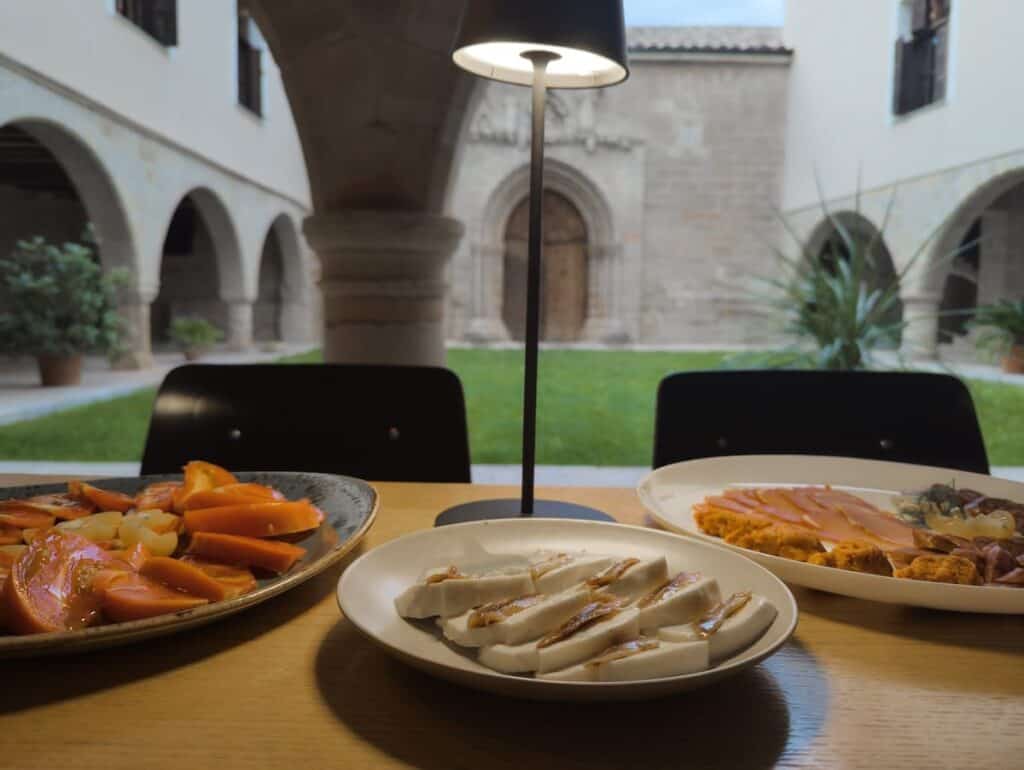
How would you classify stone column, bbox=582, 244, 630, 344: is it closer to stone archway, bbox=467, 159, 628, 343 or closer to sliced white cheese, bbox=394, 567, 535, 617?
stone archway, bbox=467, 159, 628, 343

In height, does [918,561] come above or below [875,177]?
below

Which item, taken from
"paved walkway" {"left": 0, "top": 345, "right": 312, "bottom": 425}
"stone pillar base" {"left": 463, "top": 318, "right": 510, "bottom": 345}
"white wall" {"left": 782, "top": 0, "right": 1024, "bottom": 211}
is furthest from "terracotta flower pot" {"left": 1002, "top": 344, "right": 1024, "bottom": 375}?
"paved walkway" {"left": 0, "top": 345, "right": 312, "bottom": 425}

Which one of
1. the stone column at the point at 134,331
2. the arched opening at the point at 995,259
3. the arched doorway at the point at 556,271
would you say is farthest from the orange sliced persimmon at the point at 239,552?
the arched doorway at the point at 556,271

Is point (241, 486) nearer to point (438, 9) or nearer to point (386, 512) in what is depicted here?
point (386, 512)

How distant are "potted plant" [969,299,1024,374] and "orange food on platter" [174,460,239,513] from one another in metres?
8.17

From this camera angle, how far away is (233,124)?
30.0ft

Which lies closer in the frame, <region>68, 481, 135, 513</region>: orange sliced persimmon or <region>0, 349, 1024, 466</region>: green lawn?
<region>68, 481, 135, 513</region>: orange sliced persimmon

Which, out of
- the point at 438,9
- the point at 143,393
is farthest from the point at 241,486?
the point at 143,393

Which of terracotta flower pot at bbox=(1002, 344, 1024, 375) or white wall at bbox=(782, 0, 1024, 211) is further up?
white wall at bbox=(782, 0, 1024, 211)

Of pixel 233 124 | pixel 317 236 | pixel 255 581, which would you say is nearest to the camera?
pixel 255 581

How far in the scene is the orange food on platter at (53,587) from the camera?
496mm

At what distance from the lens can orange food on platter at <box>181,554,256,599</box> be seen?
1.88 feet

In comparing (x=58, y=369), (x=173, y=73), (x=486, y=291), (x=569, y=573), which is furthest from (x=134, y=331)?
(x=569, y=573)

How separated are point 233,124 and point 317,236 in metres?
7.58
